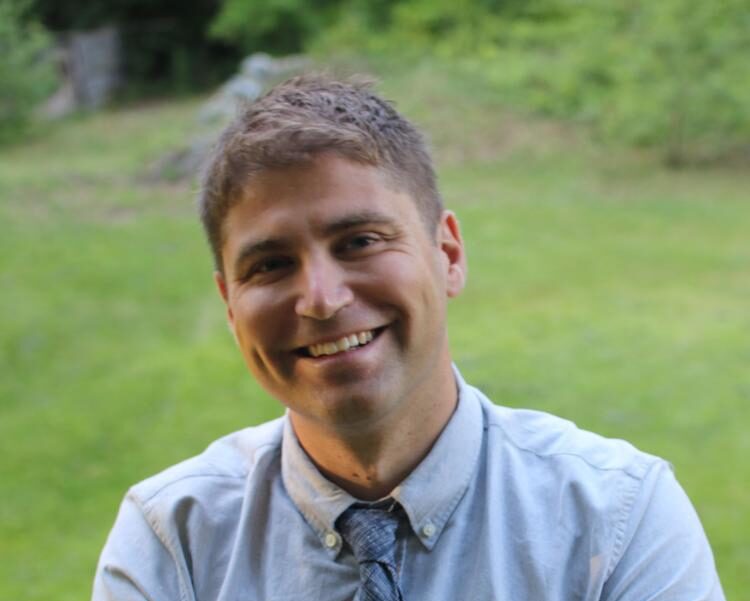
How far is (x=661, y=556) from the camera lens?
127 centimetres

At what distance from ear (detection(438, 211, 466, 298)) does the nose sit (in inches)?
8.6

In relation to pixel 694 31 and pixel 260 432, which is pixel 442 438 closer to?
→ pixel 260 432

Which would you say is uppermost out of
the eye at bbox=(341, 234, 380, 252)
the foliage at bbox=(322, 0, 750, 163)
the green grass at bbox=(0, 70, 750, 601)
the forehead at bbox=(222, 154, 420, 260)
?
the forehead at bbox=(222, 154, 420, 260)

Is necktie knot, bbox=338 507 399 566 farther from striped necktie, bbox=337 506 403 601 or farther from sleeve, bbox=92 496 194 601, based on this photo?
sleeve, bbox=92 496 194 601

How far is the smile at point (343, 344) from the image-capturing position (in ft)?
4.38

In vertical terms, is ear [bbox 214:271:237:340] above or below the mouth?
above

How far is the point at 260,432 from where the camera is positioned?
5.10 ft

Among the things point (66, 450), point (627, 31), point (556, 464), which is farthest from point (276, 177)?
point (627, 31)

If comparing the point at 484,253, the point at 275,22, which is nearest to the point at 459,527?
the point at 484,253

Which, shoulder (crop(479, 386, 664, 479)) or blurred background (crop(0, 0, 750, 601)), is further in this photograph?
blurred background (crop(0, 0, 750, 601))

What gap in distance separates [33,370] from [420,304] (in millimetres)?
4361

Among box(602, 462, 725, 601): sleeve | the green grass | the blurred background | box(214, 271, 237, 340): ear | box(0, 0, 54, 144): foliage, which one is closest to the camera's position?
box(602, 462, 725, 601): sleeve

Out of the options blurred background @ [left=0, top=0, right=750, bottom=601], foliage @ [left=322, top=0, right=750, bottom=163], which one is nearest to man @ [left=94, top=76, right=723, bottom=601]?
blurred background @ [left=0, top=0, right=750, bottom=601]

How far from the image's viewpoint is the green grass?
4113 millimetres
